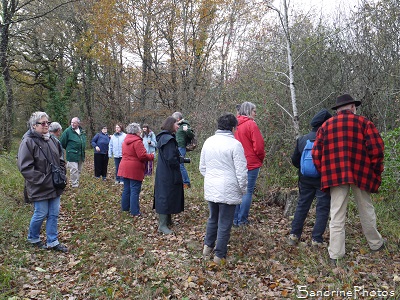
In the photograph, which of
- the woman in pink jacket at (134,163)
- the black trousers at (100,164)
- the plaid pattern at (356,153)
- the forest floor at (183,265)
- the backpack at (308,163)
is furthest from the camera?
the black trousers at (100,164)

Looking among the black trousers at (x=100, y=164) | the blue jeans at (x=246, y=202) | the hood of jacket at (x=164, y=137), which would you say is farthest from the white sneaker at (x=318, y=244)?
the black trousers at (x=100, y=164)

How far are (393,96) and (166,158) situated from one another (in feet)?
16.7

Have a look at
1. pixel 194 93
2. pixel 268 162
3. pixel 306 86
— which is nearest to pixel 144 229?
pixel 268 162

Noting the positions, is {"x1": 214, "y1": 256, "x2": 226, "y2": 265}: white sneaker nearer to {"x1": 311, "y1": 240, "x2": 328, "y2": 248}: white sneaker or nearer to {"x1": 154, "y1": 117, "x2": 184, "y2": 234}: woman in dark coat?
{"x1": 311, "y1": 240, "x2": 328, "y2": 248}: white sneaker

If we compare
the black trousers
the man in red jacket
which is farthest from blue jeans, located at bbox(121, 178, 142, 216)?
the black trousers

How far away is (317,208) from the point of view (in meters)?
5.16

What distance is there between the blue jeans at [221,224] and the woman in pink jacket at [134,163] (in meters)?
2.66

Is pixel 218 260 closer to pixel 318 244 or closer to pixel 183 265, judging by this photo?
pixel 183 265

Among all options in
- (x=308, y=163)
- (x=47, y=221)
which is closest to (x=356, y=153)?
(x=308, y=163)

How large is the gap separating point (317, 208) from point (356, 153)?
1.15 m

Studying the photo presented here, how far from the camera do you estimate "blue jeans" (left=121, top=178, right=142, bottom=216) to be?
7.23 meters

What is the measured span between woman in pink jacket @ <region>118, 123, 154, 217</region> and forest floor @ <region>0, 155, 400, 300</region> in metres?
0.48

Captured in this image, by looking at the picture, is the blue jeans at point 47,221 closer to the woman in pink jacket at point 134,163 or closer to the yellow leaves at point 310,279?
the woman in pink jacket at point 134,163

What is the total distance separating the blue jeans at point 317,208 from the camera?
5062mm
